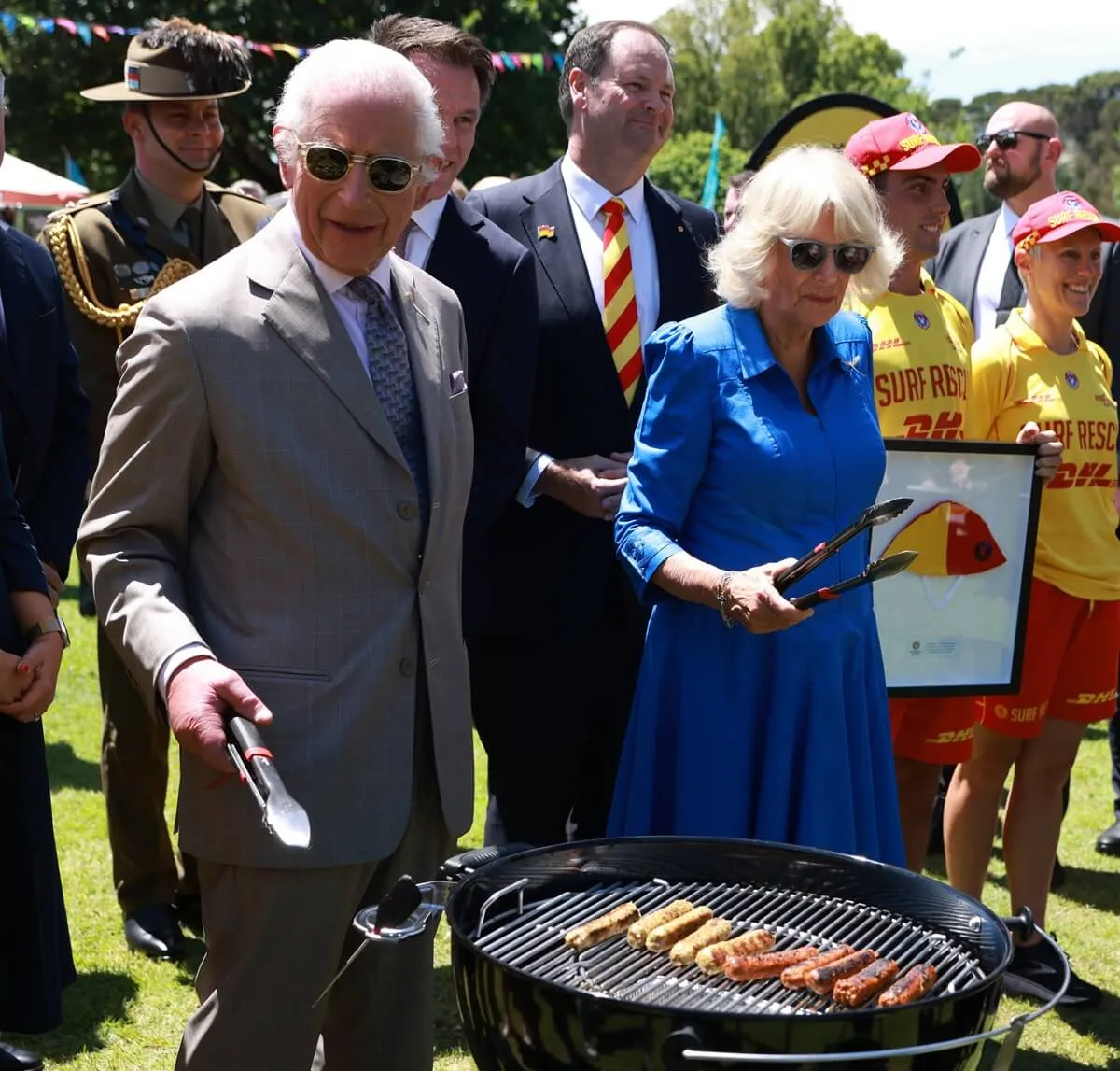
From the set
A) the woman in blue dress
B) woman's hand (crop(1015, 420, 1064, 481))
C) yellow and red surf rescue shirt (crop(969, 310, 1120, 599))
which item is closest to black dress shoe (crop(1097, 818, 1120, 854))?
yellow and red surf rescue shirt (crop(969, 310, 1120, 599))

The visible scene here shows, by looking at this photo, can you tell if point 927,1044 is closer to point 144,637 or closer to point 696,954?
point 696,954

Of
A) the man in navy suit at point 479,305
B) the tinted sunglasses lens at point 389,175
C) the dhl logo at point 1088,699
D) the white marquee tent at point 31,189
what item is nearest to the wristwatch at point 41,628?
the man in navy suit at point 479,305

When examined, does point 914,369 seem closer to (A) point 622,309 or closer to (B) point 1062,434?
(B) point 1062,434

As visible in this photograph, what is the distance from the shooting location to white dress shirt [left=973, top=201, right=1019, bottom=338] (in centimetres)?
581

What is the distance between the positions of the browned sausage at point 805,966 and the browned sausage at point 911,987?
0.11m

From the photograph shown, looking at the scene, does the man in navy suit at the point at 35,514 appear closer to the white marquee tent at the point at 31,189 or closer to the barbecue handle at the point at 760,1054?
the barbecue handle at the point at 760,1054

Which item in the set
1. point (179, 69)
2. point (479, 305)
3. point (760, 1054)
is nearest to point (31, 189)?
point (179, 69)

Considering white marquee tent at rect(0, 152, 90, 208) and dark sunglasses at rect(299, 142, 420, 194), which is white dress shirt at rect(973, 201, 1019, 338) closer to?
dark sunglasses at rect(299, 142, 420, 194)

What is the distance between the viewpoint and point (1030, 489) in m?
4.20

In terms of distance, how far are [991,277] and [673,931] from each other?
403cm

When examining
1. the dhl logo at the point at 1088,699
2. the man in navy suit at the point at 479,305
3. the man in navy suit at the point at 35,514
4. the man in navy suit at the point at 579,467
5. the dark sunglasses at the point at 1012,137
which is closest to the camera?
the man in navy suit at the point at 35,514

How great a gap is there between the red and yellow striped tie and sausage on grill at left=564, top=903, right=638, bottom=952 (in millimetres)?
1716

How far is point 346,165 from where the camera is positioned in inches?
97.4

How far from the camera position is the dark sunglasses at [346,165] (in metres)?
2.47
